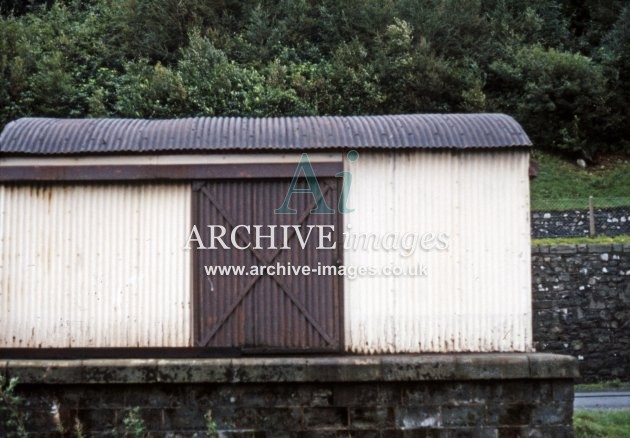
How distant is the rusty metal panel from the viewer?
315 inches

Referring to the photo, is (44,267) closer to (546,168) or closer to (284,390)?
(284,390)

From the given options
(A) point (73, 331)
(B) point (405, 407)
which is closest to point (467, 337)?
(B) point (405, 407)

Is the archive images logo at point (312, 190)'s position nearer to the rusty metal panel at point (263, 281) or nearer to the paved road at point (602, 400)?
the rusty metal panel at point (263, 281)

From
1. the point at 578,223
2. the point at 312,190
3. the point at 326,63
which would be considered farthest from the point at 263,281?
the point at 326,63

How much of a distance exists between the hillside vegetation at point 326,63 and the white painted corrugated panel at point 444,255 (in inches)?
502

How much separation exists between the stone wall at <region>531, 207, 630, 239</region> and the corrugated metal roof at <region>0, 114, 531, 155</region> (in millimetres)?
8912

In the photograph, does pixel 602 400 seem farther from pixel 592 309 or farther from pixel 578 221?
pixel 578 221

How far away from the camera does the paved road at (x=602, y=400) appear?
1129cm


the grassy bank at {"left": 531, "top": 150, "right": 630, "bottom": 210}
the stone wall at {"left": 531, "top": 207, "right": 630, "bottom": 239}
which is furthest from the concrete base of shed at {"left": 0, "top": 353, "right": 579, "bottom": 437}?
the grassy bank at {"left": 531, "top": 150, "right": 630, "bottom": 210}

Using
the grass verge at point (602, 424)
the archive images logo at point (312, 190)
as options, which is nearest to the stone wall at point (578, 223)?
the grass verge at point (602, 424)

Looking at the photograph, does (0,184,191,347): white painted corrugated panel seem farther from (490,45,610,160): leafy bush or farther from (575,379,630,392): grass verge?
(490,45,610,160): leafy bush

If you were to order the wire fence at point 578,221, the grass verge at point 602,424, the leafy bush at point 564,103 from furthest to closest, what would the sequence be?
the leafy bush at point 564,103, the wire fence at point 578,221, the grass verge at point 602,424

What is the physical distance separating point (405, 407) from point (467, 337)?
1.20 meters

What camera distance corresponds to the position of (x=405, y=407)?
7.52 m
